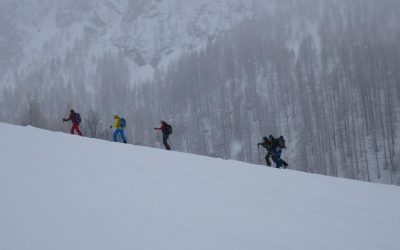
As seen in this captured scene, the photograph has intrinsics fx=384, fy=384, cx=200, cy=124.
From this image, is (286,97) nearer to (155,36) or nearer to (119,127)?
(119,127)

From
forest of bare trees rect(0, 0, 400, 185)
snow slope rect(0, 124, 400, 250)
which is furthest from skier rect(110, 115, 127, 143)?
forest of bare trees rect(0, 0, 400, 185)

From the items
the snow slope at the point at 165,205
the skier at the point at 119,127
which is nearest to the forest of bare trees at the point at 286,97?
the skier at the point at 119,127

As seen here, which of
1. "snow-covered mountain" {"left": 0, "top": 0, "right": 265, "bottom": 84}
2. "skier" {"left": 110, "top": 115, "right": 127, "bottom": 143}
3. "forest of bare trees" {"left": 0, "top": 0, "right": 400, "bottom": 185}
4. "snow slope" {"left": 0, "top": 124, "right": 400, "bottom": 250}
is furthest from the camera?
"snow-covered mountain" {"left": 0, "top": 0, "right": 265, "bottom": 84}

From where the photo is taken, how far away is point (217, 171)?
431 inches

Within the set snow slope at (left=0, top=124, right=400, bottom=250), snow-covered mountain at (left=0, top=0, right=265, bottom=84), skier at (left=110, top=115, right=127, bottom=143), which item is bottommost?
snow slope at (left=0, top=124, right=400, bottom=250)

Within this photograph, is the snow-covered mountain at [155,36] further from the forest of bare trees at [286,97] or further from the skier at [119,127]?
the skier at [119,127]

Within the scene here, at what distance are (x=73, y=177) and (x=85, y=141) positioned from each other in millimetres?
5175

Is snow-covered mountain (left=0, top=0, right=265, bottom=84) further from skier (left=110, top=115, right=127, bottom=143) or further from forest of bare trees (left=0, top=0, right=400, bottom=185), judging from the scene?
skier (left=110, top=115, right=127, bottom=143)

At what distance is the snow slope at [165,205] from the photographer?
5459mm

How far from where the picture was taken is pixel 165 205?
7.05 m

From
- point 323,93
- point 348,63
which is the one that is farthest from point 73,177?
point 348,63

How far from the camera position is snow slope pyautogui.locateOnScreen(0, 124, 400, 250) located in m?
5.46

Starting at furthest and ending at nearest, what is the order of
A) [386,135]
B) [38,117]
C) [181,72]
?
1. [181,72]
2. [386,135]
3. [38,117]

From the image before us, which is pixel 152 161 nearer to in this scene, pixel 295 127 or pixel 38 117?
pixel 38 117
